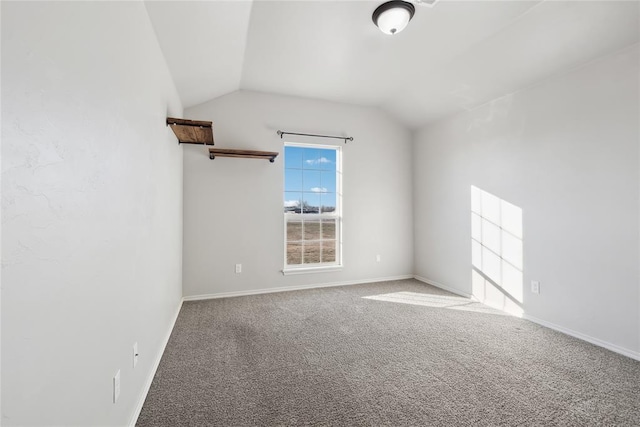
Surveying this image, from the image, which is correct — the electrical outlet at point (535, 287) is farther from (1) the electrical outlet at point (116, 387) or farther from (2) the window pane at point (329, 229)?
(1) the electrical outlet at point (116, 387)

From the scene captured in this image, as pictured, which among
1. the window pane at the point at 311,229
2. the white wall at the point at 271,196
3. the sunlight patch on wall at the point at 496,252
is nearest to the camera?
the sunlight patch on wall at the point at 496,252

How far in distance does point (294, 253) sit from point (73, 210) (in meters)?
3.40

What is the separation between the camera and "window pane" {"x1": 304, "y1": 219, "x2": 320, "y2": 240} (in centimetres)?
435

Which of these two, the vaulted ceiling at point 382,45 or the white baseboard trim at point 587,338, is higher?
the vaulted ceiling at point 382,45

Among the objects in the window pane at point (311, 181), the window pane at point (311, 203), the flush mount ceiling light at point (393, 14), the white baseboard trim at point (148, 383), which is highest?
the flush mount ceiling light at point (393, 14)

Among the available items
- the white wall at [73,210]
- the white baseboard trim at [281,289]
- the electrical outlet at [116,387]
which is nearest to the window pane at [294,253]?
the white baseboard trim at [281,289]

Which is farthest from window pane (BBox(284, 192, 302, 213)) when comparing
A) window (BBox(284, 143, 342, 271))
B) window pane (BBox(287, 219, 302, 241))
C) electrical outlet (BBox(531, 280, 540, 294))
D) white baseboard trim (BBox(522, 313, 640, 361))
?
white baseboard trim (BBox(522, 313, 640, 361))

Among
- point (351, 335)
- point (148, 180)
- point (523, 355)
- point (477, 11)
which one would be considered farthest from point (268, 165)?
point (523, 355)

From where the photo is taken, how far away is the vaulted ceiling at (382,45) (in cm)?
223

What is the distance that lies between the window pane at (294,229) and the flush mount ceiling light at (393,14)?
2.64 m

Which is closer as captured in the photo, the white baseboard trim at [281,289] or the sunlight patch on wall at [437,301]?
the sunlight patch on wall at [437,301]

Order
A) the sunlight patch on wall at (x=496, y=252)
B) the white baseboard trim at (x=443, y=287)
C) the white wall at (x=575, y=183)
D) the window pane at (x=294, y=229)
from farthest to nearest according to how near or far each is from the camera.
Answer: the window pane at (x=294, y=229)
the white baseboard trim at (x=443, y=287)
the sunlight patch on wall at (x=496, y=252)
the white wall at (x=575, y=183)

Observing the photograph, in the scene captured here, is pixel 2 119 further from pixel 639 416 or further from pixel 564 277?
pixel 564 277

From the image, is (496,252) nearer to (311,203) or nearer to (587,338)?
(587,338)
